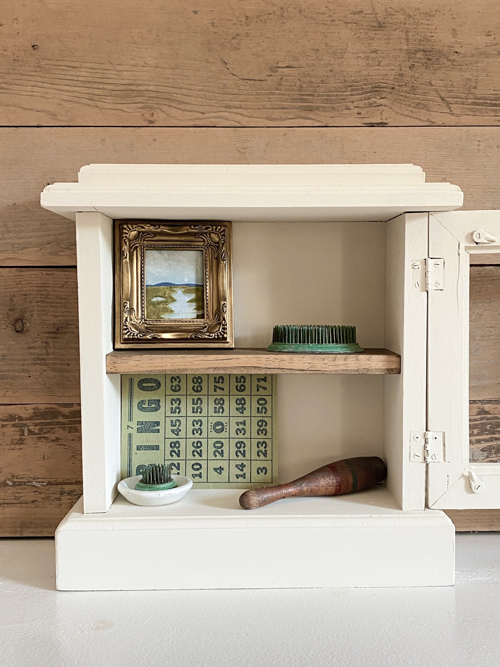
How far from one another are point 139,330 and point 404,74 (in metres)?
0.53

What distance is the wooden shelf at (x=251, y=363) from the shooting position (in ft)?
2.66

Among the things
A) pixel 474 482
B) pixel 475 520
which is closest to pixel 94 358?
pixel 474 482

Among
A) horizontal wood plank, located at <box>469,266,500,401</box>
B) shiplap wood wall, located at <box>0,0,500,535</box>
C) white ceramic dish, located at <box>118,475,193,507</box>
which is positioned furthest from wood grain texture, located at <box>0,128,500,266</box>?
white ceramic dish, located at <box>118,475,193,507</box>

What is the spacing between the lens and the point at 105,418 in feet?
2.67

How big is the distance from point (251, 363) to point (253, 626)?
0.97 ft

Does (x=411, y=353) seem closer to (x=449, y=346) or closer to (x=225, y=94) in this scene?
(x=449, y=346)

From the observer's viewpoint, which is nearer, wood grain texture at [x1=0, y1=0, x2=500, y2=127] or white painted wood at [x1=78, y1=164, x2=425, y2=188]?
white painted wood at [x1=78, y1=164, x2=425, y2=188]

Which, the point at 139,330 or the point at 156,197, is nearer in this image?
the point at 156,197

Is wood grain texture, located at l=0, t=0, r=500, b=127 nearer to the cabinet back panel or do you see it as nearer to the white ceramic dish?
the cabinet back panel

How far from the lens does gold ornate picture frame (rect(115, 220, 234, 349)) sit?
87 centimetres

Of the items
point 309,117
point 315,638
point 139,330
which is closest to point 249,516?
point 315,638

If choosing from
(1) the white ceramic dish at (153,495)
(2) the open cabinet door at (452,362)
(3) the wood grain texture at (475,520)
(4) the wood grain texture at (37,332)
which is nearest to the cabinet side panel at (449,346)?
(2) the open cabinet door at (452,362)

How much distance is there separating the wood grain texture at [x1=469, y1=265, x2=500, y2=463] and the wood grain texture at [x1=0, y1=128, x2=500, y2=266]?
0.11m

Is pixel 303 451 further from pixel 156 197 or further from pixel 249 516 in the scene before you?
pixel 156 197
